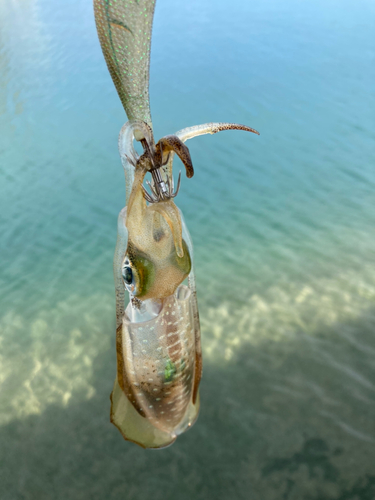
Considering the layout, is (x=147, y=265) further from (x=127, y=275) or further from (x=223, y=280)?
(x=223, y=280)

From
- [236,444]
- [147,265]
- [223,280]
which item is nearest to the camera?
[147,265]

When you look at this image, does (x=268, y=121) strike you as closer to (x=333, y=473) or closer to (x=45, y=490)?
(x=333, y=473)

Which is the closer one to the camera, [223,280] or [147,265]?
[147,265]

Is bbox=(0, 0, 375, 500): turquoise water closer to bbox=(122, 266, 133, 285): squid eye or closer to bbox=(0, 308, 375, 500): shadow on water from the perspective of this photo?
bbox=(0, 308, 375, 500): shadow on water

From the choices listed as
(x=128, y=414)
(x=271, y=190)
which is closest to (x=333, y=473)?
(x=128, y=414)

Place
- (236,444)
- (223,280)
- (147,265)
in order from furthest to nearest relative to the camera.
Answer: (223,280) < (236,444) < (147,265)

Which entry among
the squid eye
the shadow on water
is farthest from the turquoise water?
the squid eye

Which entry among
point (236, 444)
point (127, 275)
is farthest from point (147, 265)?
point (236, 444)
